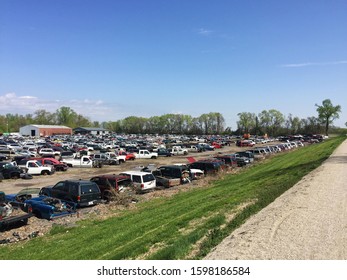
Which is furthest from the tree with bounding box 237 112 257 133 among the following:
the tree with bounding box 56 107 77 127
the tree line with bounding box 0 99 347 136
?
the tree with bounding box 56 107 77 127

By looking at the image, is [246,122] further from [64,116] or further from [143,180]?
[143,180]

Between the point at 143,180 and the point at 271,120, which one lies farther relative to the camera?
the point at 271,120

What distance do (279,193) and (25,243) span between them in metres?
10.6

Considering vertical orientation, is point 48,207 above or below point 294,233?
below

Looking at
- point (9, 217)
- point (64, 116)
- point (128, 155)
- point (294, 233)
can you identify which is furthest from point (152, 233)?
point (64, 116)

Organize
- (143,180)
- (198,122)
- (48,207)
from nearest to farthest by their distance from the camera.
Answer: (48,207)
(143,180)
(198,122)

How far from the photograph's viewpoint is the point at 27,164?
102 feet

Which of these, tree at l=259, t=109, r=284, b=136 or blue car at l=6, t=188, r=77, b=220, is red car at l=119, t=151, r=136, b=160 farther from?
tree at l=259, t=109, r=284, b=136

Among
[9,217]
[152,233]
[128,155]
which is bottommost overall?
[128,155]

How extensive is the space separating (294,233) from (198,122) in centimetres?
16716

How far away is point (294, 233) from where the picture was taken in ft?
27.0
